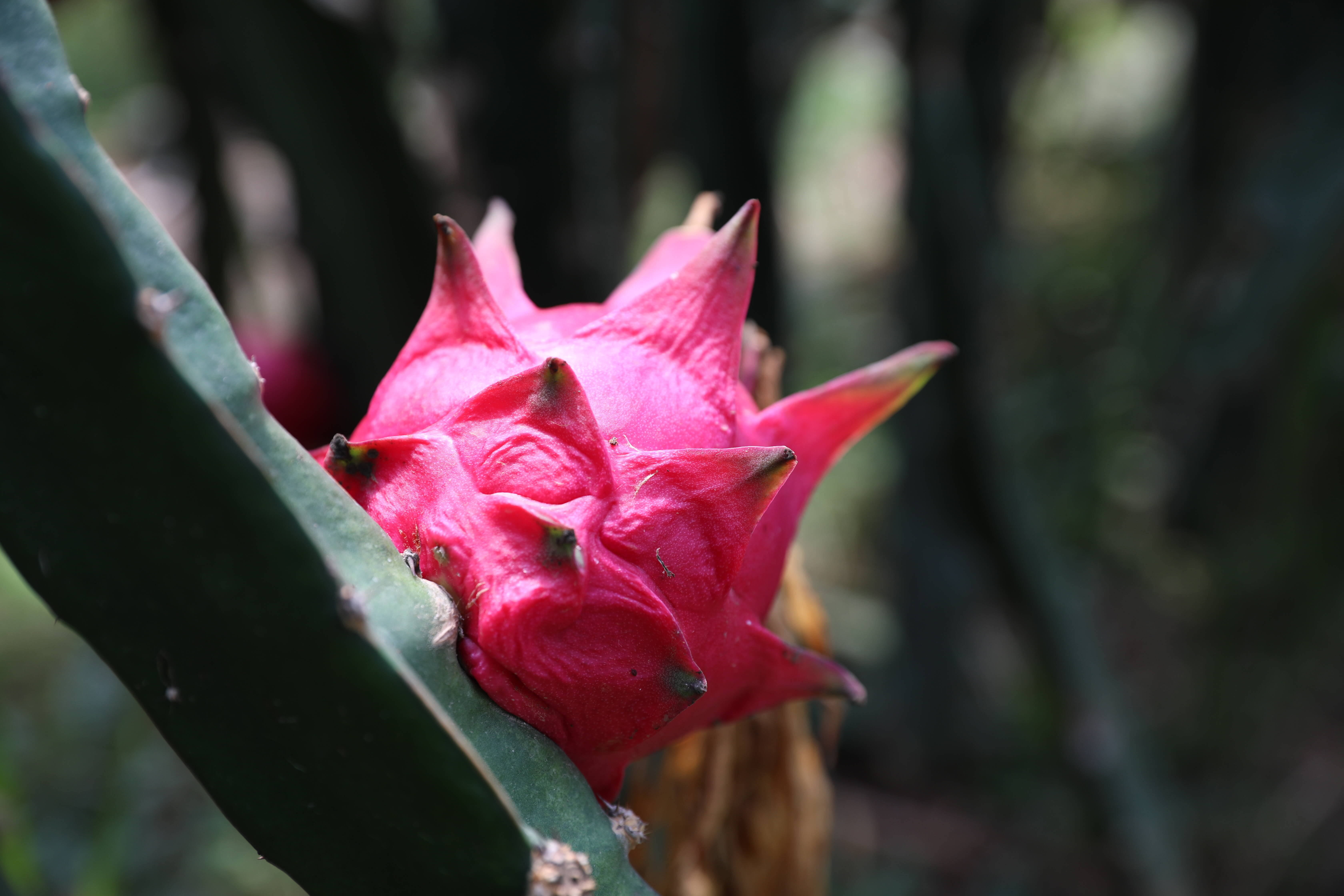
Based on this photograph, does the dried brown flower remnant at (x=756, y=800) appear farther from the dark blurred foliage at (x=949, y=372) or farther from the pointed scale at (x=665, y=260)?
the dark blurred foliage at (x=949, y=372)

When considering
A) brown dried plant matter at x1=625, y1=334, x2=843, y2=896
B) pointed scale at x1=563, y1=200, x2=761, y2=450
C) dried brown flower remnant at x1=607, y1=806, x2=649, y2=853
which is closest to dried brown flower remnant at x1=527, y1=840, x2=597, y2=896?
dried brown flower remnant at x1=607, y1=806, x2=649, y2=853

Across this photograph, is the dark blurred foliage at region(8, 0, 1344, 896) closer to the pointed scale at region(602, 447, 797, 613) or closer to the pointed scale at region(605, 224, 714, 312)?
the pointed scale at region(605, 224, 714, 312)

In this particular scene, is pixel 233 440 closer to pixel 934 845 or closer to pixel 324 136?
pixel 324 136

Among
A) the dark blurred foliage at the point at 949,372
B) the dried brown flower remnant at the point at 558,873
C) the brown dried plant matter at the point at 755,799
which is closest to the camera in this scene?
the dried brown flower remnant at the point at 558,873

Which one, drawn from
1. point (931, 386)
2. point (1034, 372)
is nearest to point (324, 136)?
point (931, 386)

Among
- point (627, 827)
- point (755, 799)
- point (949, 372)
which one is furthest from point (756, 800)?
point (949, 372)

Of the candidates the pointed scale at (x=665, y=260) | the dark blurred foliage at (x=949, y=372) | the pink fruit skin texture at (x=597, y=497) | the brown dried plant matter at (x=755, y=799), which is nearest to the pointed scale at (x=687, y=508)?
the pink fruit skin texture at (x=597, y=497)
